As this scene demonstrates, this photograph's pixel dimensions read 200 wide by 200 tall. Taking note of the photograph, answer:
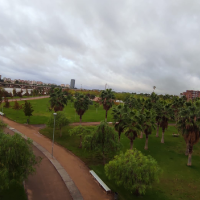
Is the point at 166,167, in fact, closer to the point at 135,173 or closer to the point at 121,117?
the point at 121,117

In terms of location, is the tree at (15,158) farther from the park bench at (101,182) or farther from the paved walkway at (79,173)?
the park bench at (101,182)

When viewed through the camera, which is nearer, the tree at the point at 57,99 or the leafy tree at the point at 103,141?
the leafy tree at the point at 103,141

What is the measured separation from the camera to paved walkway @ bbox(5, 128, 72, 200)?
476 inches

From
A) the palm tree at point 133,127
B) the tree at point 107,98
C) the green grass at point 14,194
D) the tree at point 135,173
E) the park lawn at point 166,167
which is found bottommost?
the green grass at point 14,194

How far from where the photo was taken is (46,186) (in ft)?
43.6

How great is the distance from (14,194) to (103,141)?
29.4ft

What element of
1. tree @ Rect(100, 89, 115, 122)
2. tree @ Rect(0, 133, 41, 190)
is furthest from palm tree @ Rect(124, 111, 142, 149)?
tree @ Rect(100, 89, 115, 122)

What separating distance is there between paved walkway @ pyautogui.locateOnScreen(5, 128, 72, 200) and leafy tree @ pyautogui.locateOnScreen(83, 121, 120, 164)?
437 cm

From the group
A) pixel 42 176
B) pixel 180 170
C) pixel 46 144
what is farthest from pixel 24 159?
pixel 180 170

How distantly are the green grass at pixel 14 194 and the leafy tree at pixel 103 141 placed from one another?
695 centimetres

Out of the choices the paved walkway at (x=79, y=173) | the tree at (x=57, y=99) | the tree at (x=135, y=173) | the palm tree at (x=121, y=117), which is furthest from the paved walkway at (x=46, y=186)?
the tree at (x=57, y=99)

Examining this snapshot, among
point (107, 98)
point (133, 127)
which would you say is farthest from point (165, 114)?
point (107, 98)

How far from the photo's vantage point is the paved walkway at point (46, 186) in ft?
39.6

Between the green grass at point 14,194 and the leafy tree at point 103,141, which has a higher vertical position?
the leafy tree at point 103,141
